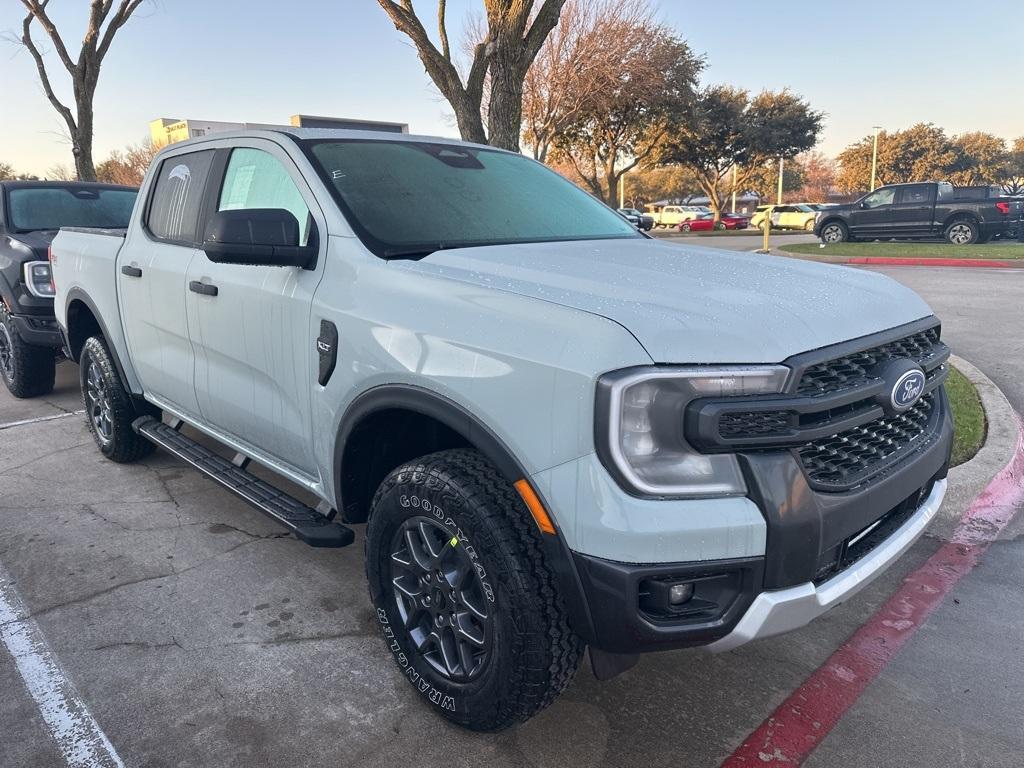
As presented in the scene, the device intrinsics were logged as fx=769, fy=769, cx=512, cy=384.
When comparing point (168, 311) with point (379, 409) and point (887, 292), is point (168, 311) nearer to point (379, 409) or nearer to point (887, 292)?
point (379, 409)

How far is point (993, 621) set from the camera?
9.74 feet

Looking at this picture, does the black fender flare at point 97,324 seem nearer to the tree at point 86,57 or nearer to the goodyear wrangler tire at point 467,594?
the goodyear wrangler tire at point 467,594

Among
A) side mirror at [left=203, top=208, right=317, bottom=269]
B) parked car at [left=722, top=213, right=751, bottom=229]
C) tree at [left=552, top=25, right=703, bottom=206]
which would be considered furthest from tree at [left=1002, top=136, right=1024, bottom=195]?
side mirror at [left=203, top=208, right=317, bottom=269]

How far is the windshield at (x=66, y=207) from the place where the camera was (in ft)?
22.8

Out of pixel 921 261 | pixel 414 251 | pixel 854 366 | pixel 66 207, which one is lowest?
pixel 921 261

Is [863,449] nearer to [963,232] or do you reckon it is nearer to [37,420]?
[37,420]

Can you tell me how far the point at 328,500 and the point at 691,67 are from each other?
31.3m

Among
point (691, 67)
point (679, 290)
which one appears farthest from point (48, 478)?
point (691, 67)

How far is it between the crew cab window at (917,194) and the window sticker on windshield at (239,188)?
2035cm

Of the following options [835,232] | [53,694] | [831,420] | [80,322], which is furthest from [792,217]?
[53,694]

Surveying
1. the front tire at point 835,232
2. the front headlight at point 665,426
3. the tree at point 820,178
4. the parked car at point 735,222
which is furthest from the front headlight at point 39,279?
the tree at point 820,178

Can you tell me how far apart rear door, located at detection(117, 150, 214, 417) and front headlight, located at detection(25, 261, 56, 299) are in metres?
2.38

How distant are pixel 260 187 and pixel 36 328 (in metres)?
3.87

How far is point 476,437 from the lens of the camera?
6.87 feet
